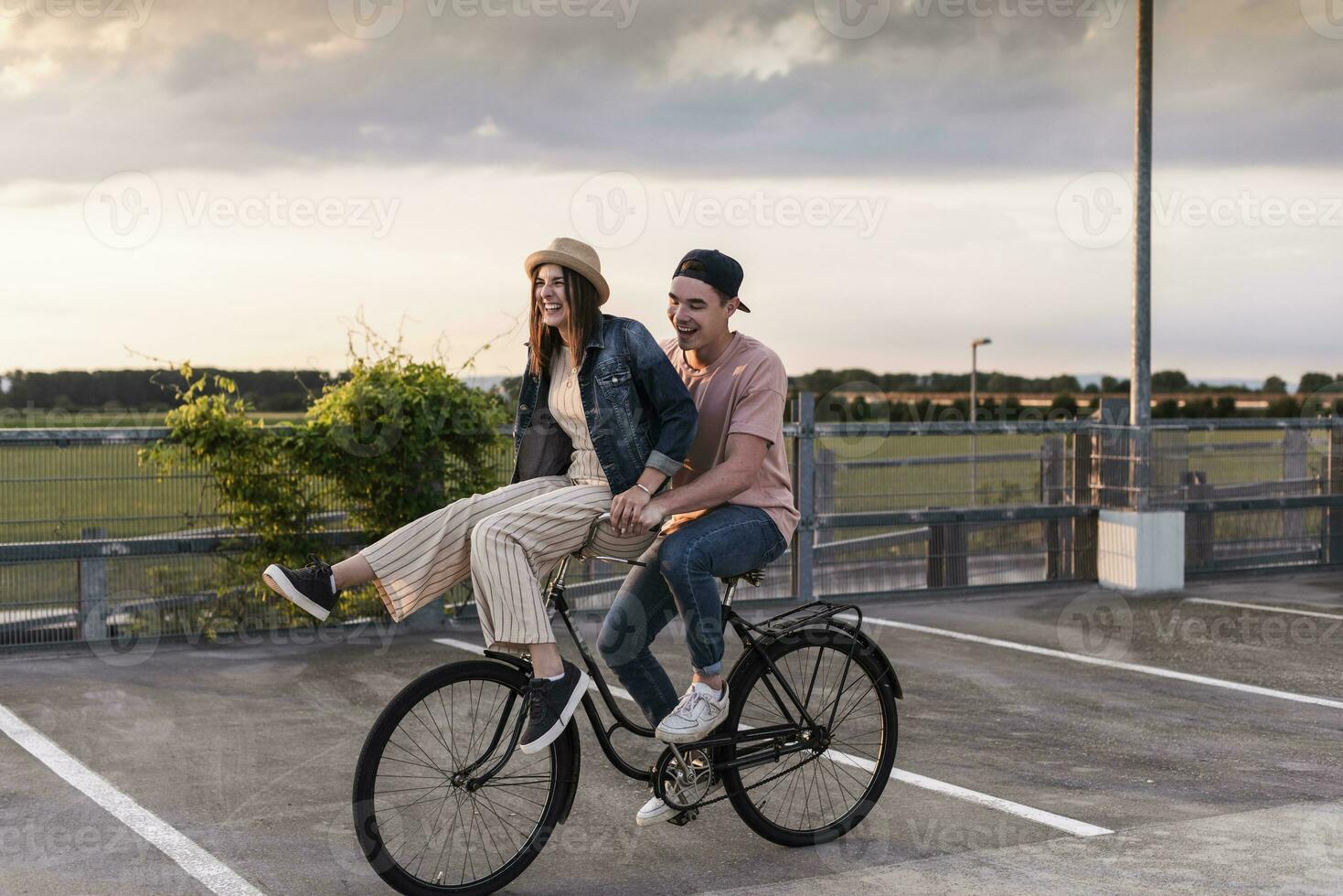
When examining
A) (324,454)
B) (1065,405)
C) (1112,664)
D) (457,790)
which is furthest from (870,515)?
(1065,405)

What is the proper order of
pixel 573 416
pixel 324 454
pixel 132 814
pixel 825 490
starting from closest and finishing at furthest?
pixel 573 416 → pixel 132 814 → pixel 324 454 → pixel 825 490

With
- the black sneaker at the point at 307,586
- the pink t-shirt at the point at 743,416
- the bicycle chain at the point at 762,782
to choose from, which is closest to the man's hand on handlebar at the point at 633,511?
the pink t-shirt at the point at 743,416

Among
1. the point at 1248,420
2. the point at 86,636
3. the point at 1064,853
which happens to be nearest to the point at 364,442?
the point at 86,636

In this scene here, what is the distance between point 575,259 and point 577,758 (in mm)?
1616

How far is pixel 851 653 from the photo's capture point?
5.02 metres

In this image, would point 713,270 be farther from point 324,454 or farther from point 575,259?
point 324,454

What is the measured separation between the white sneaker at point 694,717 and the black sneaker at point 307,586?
1.20 m

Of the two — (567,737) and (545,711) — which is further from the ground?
(545,711)

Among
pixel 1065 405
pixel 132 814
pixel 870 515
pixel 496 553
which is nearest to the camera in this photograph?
pixel 496 553

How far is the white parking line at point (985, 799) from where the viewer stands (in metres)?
5.14

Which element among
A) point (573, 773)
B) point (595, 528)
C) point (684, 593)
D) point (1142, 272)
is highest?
point (1142, 272)

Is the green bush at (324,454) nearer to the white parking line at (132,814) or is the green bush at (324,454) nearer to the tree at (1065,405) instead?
the white parking line at (132,814)

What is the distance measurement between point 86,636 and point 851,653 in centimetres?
567

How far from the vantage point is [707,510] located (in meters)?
4.69
